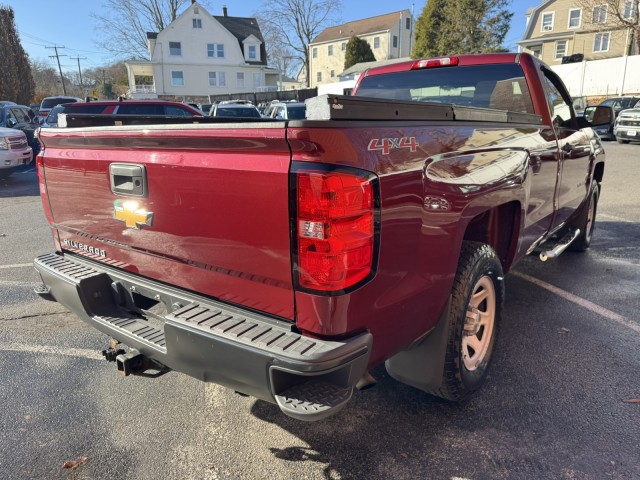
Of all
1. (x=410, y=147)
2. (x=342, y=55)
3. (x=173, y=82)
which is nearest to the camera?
(x=410, y=147)

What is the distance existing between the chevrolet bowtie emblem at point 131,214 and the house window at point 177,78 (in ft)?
161

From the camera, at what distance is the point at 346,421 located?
2.69 metres

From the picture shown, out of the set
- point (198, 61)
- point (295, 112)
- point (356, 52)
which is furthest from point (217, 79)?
point (295, 112)

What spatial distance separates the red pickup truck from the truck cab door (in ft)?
3.69

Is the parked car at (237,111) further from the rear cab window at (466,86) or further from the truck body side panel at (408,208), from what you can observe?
the truck body side panel at (408,208)

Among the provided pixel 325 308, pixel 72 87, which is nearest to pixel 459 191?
pixel 325 308

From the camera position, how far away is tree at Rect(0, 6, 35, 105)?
3694 centimetres

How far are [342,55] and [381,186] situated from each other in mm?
62300

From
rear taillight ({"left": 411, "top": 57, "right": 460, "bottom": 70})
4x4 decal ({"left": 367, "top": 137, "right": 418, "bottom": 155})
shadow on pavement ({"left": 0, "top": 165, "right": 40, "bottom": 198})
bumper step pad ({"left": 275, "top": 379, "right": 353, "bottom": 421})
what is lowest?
shadow on pavement ({"left": 0, "top": 165, "right": 40, "bottom": 198})

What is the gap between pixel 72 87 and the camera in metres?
84.8

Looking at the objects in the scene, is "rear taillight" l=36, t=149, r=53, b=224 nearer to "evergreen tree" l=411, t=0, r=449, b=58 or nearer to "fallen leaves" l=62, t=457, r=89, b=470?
"fallen leaves" l=62, t=457, r=89, b=470

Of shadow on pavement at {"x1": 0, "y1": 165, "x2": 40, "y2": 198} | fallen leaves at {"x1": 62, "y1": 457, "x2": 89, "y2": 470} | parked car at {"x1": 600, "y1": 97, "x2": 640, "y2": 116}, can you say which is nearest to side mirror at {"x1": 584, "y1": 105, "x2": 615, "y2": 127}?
fallen leaves at {"x1": 62, "y1": 457, "x2": 89, "y2": 470}

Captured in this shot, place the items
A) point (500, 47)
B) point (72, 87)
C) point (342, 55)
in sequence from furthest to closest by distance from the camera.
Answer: point (72, 87) → point (342, 55) → point (500, 47)

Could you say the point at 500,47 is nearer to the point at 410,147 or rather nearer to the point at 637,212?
the point at 637,212
